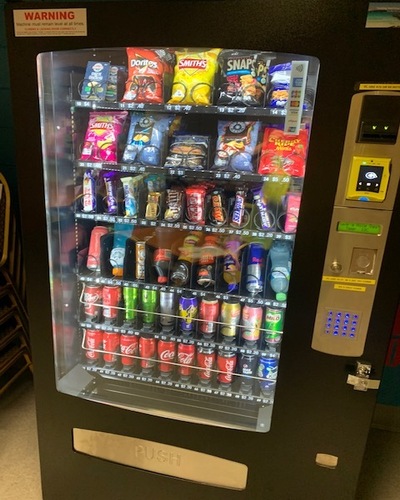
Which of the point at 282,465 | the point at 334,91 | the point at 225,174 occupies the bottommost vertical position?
the point at 282,465

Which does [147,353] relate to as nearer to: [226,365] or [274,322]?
[226,365]

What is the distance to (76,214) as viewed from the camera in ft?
5.04

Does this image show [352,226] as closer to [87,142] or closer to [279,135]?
[279,135]

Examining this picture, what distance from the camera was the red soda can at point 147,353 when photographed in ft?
5.58

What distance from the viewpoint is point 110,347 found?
1.74 metres

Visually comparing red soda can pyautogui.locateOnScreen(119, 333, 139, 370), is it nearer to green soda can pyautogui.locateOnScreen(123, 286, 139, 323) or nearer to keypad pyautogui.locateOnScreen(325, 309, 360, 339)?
green soda can pyautogui.locateOnScreen(123, 286, 139, 323)

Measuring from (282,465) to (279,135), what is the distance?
115cm

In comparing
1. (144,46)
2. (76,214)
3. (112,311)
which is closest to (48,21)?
(144,46)

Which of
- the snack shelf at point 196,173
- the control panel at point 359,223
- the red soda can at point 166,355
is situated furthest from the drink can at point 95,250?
the control panel at point 359,223

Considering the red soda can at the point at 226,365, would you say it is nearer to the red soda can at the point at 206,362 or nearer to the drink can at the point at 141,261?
the red soda can at the point at 206,362

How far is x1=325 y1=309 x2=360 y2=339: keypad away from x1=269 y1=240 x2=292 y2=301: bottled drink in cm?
22

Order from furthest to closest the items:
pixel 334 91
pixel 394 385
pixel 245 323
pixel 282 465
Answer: pixel 394 385
pixel 245 323
pixel 282 465
pixel 334 91

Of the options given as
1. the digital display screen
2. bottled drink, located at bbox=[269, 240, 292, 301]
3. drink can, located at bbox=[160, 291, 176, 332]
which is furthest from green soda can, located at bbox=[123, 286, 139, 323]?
the digital display screen

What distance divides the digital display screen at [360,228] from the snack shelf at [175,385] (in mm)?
735
